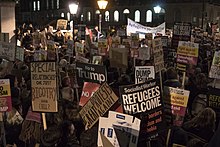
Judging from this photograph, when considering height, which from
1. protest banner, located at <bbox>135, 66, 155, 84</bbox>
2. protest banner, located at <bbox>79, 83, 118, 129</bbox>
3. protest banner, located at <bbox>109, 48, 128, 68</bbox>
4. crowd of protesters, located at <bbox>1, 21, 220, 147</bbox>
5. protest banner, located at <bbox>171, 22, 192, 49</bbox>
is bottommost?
crowd of protesters, located at <bbox>1, 21, 220, 147</bbox>

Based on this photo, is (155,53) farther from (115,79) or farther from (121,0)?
(121,0)

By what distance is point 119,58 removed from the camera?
28.6 ft

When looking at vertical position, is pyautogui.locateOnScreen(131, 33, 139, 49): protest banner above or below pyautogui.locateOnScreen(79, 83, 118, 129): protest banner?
above

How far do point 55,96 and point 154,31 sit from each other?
36.1ft

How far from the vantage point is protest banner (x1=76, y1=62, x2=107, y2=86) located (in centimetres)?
628

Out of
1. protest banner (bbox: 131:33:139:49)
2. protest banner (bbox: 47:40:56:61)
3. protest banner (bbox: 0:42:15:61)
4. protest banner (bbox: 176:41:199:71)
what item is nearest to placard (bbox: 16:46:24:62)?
protest banner (bbox: 0:42:15:61)

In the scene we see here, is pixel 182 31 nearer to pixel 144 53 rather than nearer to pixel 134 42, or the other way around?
pixel 144 53

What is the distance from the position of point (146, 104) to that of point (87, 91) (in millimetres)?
1439

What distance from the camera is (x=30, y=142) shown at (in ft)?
19.6

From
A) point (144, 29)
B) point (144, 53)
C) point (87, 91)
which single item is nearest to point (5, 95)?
point (87, 91)

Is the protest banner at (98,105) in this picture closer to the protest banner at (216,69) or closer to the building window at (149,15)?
the protest banner at (216,69)

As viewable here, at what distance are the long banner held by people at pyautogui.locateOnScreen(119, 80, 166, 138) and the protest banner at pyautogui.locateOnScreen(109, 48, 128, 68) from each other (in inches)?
Result: 134

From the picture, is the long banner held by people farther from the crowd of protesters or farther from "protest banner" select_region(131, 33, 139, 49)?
"protest banner" select_region(131, 33, 139, 49)

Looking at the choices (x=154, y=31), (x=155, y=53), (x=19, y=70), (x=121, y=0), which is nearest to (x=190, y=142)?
(x=155, y=53)
